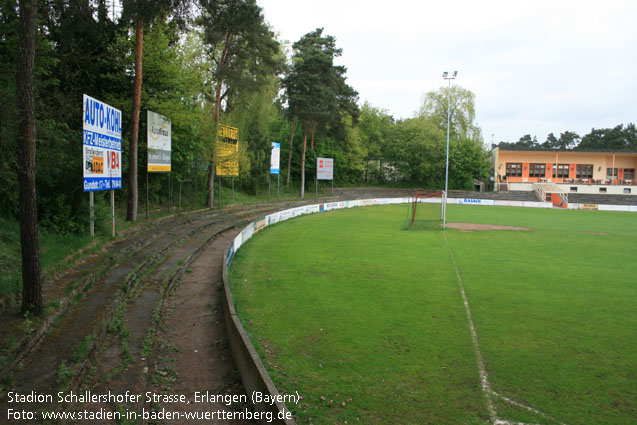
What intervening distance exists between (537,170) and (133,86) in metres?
63.7

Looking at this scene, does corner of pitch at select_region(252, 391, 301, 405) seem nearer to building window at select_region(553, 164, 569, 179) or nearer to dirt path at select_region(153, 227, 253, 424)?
dirt path at select_region(153, 227, 253, 424)

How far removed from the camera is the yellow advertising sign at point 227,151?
3170 centimetres

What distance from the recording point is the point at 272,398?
537cm

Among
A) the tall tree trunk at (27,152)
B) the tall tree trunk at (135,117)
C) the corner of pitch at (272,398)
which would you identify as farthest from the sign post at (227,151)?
the corner of pitch at (272,398)

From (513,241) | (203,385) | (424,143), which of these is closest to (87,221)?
(203,385)

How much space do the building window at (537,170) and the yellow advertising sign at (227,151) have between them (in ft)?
172

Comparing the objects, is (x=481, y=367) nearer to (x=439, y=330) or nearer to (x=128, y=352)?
(x=439, y=330)

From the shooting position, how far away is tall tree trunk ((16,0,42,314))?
318 inches

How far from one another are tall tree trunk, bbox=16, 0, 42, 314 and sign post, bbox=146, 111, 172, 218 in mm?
13994

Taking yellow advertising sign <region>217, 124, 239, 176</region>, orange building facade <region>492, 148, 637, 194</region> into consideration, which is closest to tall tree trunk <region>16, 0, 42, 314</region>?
yellow advertising sign <region>217, 124, 239, 176</region>

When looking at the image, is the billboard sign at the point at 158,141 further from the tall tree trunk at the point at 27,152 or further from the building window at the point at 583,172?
the building window at the point at 583,172

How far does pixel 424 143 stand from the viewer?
6281 cm

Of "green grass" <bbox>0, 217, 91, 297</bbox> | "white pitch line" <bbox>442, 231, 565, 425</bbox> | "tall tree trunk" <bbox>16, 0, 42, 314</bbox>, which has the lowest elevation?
"white pitch line" <bbox>442, 231, 565, 425</bbox>

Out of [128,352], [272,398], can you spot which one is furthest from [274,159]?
[272,398]
